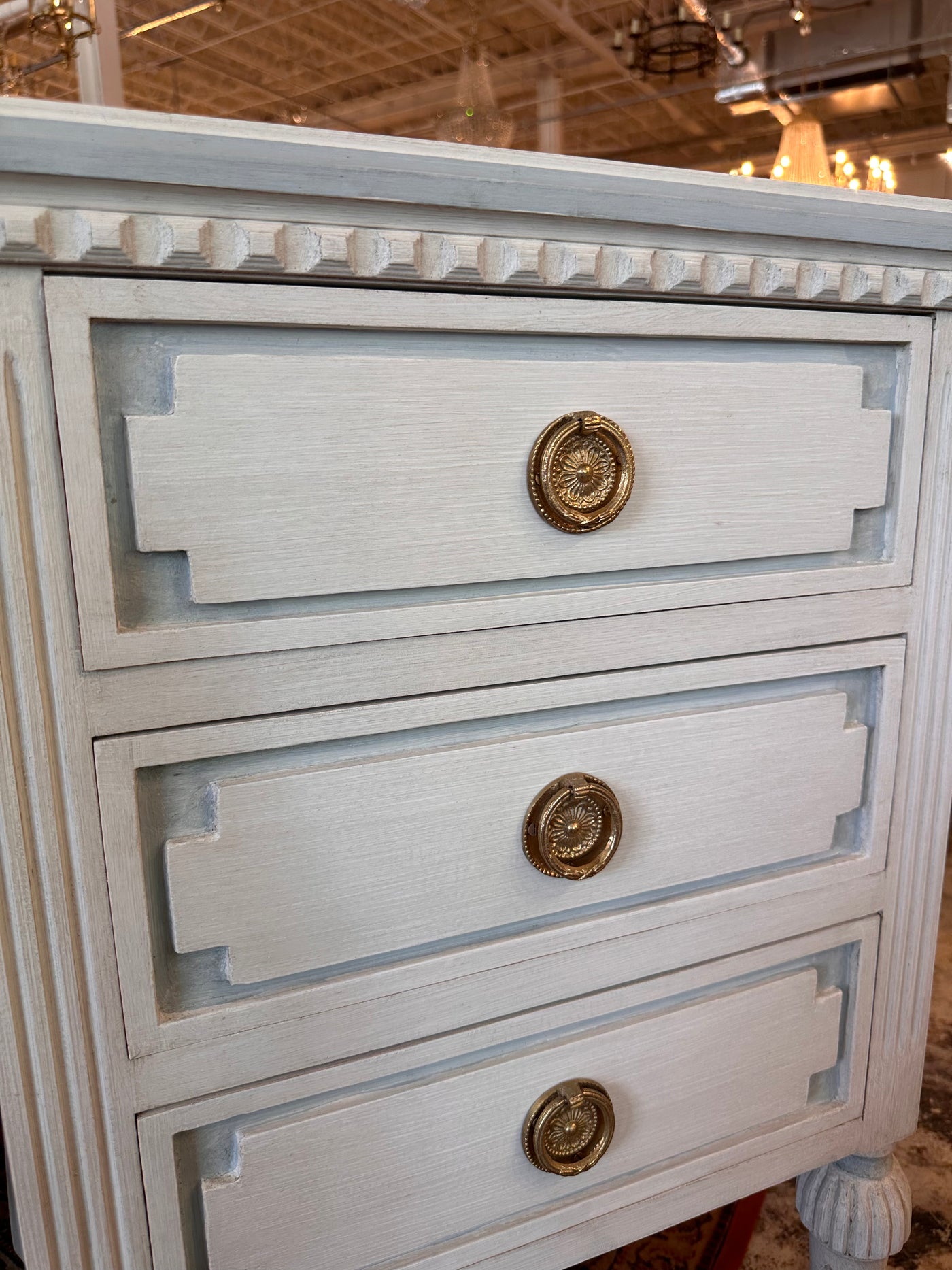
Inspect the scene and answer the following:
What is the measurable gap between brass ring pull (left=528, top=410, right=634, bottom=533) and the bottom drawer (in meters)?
0.25

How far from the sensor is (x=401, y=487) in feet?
1.31

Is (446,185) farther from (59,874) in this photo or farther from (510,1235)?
(510,1235)

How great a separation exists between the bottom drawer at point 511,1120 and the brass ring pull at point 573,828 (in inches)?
3.2

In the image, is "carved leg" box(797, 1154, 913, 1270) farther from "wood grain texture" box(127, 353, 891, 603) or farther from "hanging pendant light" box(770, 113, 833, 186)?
"hanging pendant light" box(770, 113, 833, 186)

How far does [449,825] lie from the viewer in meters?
0.44

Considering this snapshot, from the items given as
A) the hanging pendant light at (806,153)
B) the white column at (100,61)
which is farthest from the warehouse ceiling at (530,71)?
the white column at (100,61)

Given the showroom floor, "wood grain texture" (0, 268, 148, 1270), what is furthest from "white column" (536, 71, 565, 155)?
"wood grain texture" (0, 268, 148, 1270)

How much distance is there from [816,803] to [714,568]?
155 mm

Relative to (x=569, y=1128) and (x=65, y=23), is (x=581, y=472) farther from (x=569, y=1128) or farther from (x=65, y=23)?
(x=65, y=23)

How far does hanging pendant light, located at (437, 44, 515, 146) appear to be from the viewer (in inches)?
38.8

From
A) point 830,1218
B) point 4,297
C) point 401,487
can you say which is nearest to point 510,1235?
point 830,1218

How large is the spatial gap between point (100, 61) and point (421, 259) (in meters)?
0.81

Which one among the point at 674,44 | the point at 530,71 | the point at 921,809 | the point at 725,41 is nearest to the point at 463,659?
the point at 921,809

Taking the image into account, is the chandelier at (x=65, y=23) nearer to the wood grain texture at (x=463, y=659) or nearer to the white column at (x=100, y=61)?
the white column at (x=100, y=61)
